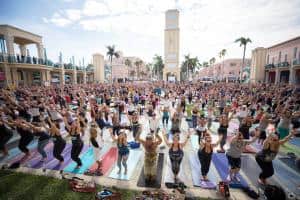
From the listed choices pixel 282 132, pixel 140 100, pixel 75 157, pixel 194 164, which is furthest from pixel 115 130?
pixel 140 100

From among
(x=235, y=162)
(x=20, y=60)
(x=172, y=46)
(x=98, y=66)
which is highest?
(x=172, y=46)

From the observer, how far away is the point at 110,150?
723 cm

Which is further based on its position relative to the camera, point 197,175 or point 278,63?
point 278,63

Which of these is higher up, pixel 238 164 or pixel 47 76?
pixel 47 76

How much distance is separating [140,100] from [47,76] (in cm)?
1973

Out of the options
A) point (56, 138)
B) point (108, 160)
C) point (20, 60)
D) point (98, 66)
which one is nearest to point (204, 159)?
point (108, 160)

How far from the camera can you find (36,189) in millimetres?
4625

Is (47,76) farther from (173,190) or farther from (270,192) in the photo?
(270,192)

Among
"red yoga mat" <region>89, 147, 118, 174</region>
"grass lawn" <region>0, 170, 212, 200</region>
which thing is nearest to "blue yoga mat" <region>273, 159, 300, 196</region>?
"grass lawn" <region>0, 170, 212, 200</region>

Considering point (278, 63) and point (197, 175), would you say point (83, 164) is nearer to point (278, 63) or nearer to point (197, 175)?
point (197, 175)

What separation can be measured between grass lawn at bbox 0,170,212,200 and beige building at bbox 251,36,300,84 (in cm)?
3406

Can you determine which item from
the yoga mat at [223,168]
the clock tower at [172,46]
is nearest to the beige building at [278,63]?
the clock tower at [172,46]

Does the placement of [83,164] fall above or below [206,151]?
below

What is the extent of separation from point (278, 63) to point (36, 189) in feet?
134
